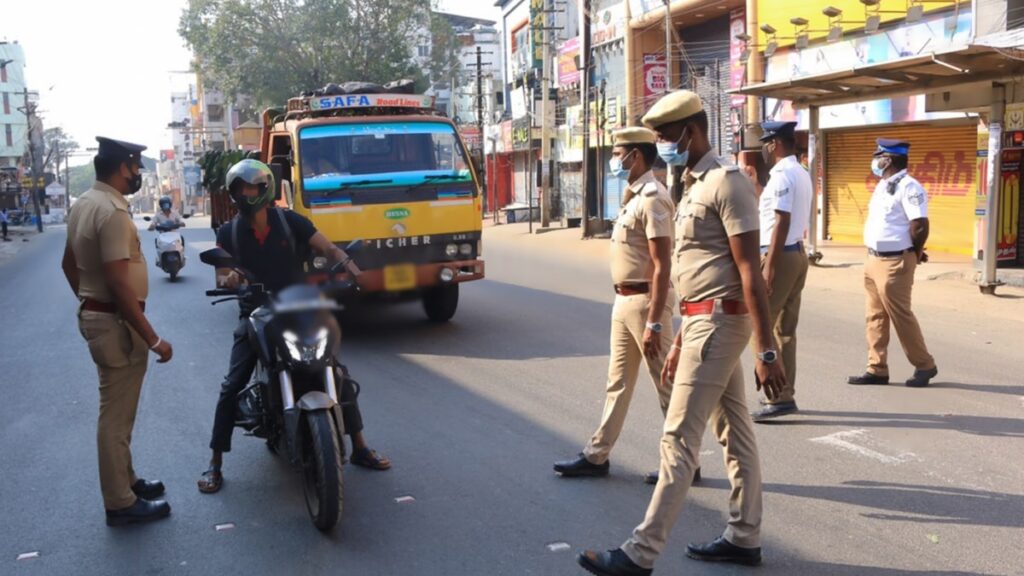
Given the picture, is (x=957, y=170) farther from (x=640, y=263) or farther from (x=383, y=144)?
(x=640, y=263)

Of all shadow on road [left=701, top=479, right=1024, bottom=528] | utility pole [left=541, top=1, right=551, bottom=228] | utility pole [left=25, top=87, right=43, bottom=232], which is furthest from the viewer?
utility pole [left=25, top=87, right=43, bottom=232]

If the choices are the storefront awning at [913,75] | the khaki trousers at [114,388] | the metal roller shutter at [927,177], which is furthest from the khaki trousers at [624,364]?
the metal roller shutter at [927,177]

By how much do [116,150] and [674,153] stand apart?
8.94 feet

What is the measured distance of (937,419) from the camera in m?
6.36

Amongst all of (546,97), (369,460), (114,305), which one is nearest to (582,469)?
(369,460)

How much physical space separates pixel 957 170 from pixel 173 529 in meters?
16.4

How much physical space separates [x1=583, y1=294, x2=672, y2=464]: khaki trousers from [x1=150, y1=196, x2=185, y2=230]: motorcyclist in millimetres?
13005

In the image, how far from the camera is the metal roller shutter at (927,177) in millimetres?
17203

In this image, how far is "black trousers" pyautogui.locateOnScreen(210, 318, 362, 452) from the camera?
518 centimetres

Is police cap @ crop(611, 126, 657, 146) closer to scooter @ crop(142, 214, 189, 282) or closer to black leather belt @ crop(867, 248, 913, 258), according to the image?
black leather belt @ crop(867, 248, 913, 258)

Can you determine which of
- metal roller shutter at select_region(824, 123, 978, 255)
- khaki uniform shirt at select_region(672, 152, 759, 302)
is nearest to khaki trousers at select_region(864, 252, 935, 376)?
khaki uniform shirt at select_region(672, 152, 759, 302)

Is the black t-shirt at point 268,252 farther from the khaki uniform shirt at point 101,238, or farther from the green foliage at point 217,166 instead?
the green foliage at point 217,166

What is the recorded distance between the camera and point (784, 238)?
619 centimetres

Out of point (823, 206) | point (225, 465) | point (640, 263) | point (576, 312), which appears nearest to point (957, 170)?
point (823, 206)
